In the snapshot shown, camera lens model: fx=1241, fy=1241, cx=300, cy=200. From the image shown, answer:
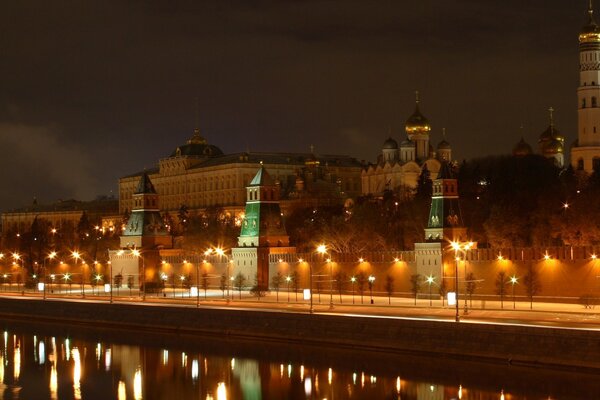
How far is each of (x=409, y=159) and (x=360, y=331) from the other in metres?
72.8

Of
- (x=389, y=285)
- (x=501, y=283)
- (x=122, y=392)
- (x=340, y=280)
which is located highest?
(x=340, y=280)

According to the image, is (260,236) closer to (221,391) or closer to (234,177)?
(221,391)

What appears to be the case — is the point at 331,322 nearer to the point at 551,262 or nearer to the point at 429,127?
the point at 551,262

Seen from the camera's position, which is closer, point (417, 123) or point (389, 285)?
point (389, 285)

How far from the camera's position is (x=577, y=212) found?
195 feet

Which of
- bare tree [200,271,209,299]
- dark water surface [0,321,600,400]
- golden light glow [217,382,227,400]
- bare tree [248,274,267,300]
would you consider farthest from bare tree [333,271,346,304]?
golden light glow [217,382,227,400]

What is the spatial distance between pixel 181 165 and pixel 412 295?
9500 cm

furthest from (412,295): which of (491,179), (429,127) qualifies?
(429,127)

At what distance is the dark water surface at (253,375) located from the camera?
1409 inches

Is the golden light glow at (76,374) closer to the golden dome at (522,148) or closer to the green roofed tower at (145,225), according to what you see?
Result: the green roofed tower at (145,225)

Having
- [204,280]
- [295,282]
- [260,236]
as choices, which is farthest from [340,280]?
[204,280]

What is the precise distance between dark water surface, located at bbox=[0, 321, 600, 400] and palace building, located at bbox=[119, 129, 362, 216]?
7319 centimetres

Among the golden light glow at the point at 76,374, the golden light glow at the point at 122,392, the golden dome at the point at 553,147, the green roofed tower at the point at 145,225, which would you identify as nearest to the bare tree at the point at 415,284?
the golden light glow at the point at 76,374

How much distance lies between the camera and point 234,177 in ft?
449
